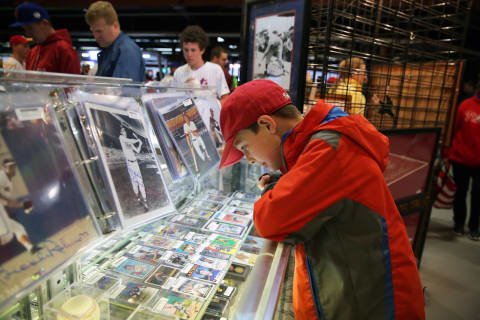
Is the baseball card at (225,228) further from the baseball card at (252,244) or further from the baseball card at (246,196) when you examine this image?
the baseball card at (246,196)

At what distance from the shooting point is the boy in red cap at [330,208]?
2.51ft

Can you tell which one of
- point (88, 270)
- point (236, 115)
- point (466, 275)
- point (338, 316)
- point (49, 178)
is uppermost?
point (236, 115)

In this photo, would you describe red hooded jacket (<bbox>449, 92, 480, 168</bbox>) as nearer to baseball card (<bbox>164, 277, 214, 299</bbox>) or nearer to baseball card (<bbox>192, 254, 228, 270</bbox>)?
baseball card (<bbox>192, 254, 228, 270</bbox>)

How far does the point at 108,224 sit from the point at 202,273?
12.5 inches

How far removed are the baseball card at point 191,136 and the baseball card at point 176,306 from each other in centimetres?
62

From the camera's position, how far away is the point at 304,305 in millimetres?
896

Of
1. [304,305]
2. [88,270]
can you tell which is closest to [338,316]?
[304,305]

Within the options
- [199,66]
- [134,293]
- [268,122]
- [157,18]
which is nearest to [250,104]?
[268,122]

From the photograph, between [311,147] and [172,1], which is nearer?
[311,147]

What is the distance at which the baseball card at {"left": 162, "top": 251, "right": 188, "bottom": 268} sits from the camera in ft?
3.05

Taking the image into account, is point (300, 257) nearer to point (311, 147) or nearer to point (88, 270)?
point (311, 147)

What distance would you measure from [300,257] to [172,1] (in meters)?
7.48

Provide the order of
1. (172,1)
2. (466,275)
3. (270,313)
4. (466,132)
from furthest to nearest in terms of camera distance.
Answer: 1. (172,1)
2. (466,132)
3. (466,275)
4. (270,313)

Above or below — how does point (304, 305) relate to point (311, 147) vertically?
below
